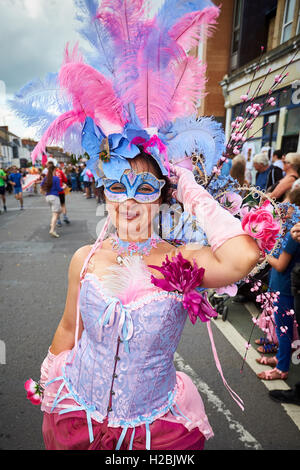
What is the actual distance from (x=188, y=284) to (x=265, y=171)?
511 cm

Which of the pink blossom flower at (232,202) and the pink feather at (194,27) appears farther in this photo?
the pink blossom flower at (232,202)

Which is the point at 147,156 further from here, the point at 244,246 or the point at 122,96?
the point at 244,246

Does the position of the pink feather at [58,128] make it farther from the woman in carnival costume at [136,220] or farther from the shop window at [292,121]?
the shop window at [292,121]

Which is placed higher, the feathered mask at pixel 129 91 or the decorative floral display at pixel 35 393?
the feathered mask at pixel 129 91

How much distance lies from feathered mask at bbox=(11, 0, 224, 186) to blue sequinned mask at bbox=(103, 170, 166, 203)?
45 mm

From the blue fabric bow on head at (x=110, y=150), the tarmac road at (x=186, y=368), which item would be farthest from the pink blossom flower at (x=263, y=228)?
the tarmac road at (x=186, y=368)

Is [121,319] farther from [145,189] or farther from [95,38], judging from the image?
[95,38]

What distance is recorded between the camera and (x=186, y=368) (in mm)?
3045

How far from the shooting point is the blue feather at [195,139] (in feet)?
4.34

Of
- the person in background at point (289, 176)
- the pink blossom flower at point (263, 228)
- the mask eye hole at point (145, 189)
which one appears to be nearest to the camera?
the pink blossom flower at point (263, 228)

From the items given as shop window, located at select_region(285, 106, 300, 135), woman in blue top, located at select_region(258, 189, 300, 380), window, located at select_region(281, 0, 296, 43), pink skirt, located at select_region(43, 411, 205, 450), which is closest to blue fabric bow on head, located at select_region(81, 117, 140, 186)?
pink skirt, located at select_region(43, 411, 205, 450)

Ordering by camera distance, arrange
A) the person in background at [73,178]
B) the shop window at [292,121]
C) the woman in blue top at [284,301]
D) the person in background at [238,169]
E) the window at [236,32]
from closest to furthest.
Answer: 1. the woman in blue top at [284,301]
2. the person in background at [238,169]
3. the shop window at [292,121]
4. the window at [236,32]
5. the person in background at [73,178]

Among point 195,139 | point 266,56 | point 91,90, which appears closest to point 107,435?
point 195,139

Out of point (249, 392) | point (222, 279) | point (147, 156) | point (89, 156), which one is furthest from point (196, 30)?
point (249, 392)
